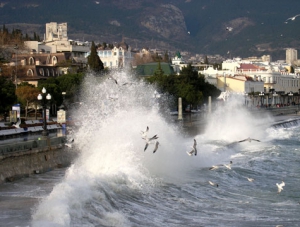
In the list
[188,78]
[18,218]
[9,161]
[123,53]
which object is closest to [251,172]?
[9,161]

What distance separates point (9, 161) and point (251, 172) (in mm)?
12136

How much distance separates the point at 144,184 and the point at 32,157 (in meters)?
5.74

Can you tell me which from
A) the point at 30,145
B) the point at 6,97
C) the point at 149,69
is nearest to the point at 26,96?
the point at 6,97

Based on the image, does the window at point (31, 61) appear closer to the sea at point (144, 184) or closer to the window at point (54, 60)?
the window at point (54, 60)

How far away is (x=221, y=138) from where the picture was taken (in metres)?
55.8

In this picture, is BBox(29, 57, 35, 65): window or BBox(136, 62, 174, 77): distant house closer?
BBox(29, 57, 35, 65): window

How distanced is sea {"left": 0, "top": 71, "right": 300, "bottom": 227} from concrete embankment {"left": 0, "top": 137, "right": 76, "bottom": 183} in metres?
0.53

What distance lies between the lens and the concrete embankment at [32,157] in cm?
2650

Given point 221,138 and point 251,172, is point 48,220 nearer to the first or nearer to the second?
point 251,172

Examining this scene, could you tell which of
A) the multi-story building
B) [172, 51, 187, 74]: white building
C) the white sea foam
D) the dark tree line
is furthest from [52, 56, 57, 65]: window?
the white sea foam

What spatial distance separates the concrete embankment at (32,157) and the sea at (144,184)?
53 cm

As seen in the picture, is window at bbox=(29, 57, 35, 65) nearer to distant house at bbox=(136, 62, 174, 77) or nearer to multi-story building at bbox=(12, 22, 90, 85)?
multi-story building at bbox=(12, 22, 90, 85)

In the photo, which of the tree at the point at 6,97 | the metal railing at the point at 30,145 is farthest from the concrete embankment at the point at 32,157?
the tree at the point at 6,97

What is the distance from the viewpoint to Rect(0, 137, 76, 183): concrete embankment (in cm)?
2650
